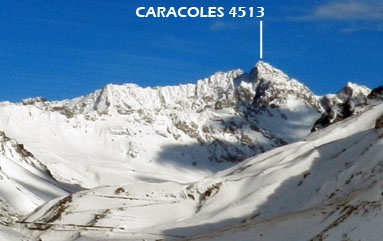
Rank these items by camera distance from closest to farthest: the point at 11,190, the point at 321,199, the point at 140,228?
1. the point at 321,199
2. the point at 140,228
3. the point at 11,190

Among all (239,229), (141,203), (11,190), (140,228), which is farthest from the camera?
(11,190)

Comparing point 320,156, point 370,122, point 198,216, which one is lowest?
point 198,216

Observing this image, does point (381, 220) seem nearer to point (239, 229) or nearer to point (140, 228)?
point (239, 229)

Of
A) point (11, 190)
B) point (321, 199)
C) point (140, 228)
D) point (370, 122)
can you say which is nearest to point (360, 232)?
point (321, 199)

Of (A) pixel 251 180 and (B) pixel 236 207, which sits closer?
(B) pixel 236 207

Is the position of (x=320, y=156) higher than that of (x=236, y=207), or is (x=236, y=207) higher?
(x=320, y=156)

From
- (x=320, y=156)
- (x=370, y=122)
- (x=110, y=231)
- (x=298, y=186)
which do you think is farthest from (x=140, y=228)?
(x=370, y=122)
